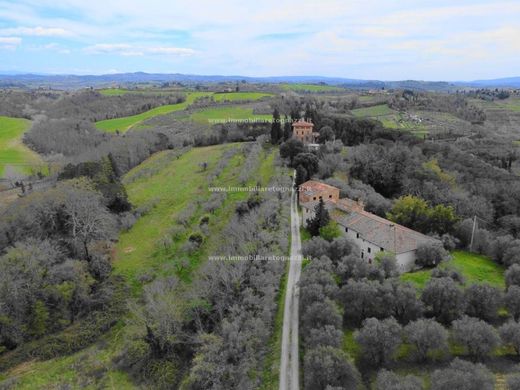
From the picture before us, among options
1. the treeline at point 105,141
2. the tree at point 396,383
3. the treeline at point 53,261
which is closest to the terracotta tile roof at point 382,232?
the tree at point 396,383

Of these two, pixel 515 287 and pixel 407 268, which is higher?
pixel 515 287

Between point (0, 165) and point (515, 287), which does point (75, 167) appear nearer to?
point (0, 165)

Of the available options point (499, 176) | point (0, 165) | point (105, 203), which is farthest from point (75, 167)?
point (499, 176)

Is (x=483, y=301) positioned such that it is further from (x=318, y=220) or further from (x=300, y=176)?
(x=300, y=176)

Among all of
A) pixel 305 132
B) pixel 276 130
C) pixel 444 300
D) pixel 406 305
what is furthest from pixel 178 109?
pixel 444 300

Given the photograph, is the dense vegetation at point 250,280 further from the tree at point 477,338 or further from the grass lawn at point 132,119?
the grass lawn at point 132,119

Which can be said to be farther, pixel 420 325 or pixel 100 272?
pixel 100 272
